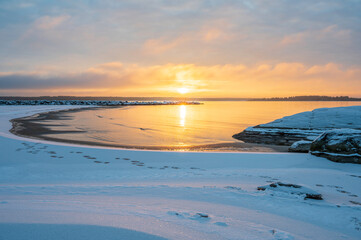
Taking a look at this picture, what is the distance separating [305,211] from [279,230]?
1.13 metres

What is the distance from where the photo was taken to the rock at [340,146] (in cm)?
899

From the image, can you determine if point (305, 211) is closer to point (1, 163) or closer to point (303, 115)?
point (1, 163)

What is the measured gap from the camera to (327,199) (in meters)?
5.07

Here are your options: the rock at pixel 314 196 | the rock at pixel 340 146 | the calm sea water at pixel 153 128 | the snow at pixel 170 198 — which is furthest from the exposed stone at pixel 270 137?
the rock at pixel 314 196

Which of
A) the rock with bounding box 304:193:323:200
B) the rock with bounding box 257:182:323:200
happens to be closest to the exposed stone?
the rock with bounding box 257:182:323:200

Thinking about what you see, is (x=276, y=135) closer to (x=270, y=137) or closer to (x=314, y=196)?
(x=270, y=137)

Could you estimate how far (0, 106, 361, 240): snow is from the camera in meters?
3.18

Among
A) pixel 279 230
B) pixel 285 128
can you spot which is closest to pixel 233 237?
pixel 279 230

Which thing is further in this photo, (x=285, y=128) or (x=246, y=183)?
(x=285, y=128)

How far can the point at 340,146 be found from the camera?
9.34 meters

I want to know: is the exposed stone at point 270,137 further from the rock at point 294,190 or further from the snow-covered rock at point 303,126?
the rock at point 294,190

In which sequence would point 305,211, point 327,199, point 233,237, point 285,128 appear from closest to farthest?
point 233,237
point 305,211
point 327,199
point 285,128

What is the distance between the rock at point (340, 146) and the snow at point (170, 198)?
0.41 metres

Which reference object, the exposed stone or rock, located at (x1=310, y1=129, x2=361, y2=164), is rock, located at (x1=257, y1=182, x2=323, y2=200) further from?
the exposed stone
